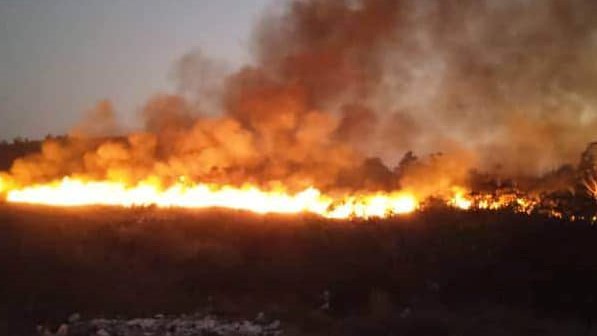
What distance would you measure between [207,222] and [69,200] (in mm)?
7186

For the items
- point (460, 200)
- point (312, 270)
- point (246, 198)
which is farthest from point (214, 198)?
point (460, 200)

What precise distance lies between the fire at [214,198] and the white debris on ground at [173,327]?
11353 mm

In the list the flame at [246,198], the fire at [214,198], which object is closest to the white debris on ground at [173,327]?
the flame at [246,198]

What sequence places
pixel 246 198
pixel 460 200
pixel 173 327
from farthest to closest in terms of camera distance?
pixel 246 198 < pixel 460 200 < pixel 173 327

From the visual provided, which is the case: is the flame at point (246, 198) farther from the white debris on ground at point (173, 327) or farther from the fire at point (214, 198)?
the white debris on ground at point (173, 327)

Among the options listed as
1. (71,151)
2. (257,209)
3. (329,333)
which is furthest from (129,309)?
(71,151)

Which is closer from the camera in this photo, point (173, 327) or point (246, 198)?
point (173, 327)

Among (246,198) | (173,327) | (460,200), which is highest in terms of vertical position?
(246,198)

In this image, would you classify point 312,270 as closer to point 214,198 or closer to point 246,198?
point 246,198

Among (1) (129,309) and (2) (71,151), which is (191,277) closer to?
(1) (129,309)

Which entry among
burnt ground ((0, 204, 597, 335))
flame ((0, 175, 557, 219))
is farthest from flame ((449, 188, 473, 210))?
burnt ground ((0, 204, 597, 335))

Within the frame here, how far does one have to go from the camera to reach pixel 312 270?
25.5 m

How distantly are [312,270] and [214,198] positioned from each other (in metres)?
9.79

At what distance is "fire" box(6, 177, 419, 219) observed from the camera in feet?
107
